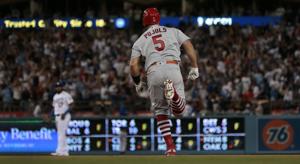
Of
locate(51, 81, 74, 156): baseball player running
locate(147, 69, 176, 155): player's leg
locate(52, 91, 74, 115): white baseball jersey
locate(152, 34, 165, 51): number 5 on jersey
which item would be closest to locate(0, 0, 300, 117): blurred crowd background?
locate(51, 81, 74, 156): baseball player running

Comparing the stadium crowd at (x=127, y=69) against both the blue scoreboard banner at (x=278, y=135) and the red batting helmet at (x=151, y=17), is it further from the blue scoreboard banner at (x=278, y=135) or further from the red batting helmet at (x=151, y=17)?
the red batting helmet at (x=151, y=17)

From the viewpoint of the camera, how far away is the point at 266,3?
3141cm

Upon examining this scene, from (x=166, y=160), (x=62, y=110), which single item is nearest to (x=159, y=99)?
(x=166, y=160)

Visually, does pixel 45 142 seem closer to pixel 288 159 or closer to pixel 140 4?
pixel 140 4

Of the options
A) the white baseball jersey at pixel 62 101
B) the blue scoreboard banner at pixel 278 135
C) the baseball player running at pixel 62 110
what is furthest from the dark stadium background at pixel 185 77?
the white baseball jersey at pixel 62 101

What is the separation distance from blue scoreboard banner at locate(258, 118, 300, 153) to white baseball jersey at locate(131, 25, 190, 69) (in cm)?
1227

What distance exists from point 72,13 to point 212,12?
19.5ft

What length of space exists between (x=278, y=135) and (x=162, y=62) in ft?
42.0

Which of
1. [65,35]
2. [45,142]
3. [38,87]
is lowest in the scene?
[45,142]

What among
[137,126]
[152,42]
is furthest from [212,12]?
[152,42]

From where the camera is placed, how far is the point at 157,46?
9961 millimetres

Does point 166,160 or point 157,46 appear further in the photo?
point 157,46
